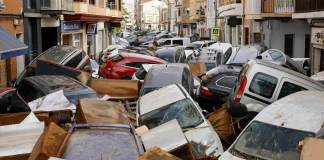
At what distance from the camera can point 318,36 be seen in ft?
70.1

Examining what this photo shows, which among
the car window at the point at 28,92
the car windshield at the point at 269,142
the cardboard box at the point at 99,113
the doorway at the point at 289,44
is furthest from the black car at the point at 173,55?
the car windshield at the point at 269,142

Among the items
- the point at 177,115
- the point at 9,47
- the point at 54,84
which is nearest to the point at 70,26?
the point at 9,47

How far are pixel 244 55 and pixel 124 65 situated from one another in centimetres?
440

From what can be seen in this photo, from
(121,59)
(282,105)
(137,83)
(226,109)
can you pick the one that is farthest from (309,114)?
(121,59)

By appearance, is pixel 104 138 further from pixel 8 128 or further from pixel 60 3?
pixel 60 3

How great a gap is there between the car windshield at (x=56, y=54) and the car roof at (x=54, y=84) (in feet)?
8.56

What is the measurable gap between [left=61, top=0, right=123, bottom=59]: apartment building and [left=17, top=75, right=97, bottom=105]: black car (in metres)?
16.1

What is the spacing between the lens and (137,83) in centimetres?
1341

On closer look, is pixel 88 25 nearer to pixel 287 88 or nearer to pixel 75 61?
pixel 75 61

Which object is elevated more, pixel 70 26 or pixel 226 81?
pixel 70 26

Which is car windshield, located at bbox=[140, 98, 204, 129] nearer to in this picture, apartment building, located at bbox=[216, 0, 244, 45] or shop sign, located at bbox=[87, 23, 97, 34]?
shop sign, located at bbox=[87, 23, 97, 34]

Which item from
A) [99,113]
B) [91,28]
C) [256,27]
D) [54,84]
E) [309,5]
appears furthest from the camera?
[256,27]

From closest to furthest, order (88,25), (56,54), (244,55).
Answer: (56,54) → (244,55) → (88,25)

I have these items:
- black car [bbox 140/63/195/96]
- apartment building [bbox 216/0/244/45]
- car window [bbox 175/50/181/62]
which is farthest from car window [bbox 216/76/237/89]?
apartment building [bbox 216/0/244/45]
